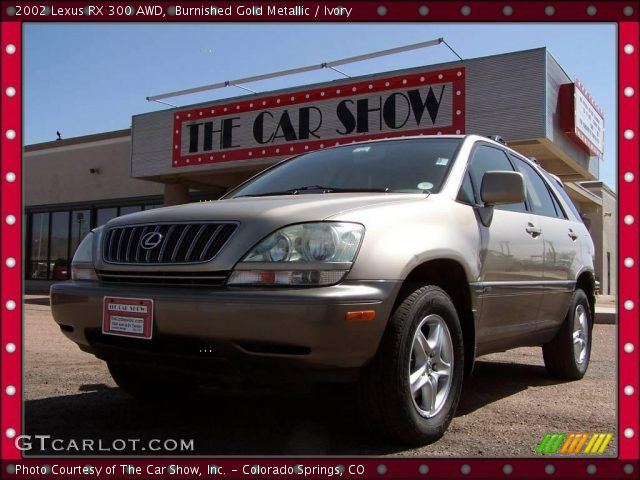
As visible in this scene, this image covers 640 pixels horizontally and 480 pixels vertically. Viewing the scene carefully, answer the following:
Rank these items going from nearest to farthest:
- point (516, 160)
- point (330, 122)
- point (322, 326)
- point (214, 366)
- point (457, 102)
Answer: point (322, 326) < point (214, 366) < point (516, 160) < point (457, 102) < point (330, 122)

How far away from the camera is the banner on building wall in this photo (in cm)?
1197

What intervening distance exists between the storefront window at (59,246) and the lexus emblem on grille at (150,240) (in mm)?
20330

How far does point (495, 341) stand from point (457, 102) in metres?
8.92

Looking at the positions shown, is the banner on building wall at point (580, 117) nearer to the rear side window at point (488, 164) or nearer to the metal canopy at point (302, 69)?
the metal canopy at point (302, 69)

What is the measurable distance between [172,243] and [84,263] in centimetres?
76

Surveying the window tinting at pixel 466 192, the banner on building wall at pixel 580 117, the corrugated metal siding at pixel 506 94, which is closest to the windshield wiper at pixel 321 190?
the window tinting at pixel 466 192

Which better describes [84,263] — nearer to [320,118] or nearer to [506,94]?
[506,94]

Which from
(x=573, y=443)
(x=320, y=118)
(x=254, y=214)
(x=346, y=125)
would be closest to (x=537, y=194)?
(x=573, y=443)

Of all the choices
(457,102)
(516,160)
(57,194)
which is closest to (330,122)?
(457,102)

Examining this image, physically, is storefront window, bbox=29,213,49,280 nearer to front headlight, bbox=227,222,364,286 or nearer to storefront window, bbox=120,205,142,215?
storefront window, bbox=120,205,142,215

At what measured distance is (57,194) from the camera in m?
22.6

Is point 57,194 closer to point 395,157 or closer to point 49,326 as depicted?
point 49,326

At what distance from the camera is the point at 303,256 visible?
282 centimetres

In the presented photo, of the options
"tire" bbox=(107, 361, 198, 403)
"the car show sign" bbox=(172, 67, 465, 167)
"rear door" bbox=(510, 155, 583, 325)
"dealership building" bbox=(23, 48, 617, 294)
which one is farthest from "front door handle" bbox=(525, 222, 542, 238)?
"the car show sign" bbox=(172, 67, 465, 167)
